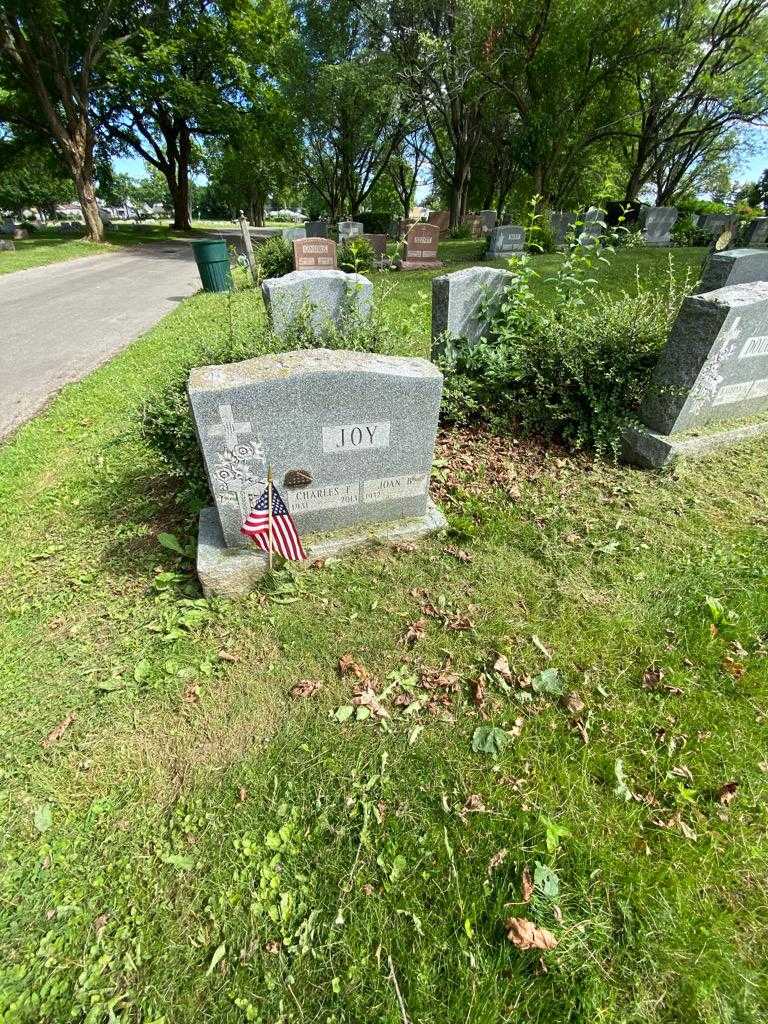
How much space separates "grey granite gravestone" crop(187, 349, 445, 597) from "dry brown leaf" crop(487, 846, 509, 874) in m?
1.90

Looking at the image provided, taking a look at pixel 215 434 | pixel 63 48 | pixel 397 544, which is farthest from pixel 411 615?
pixel 63 48

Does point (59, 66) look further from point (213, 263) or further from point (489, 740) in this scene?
point (489, 740)

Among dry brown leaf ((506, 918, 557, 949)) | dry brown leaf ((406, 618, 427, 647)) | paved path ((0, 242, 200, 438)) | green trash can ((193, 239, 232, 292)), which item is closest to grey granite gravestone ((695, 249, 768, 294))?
dry brown leaf ((406, 618, 427, 647))

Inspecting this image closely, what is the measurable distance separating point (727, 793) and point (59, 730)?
2999mm

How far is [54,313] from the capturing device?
33.4ft

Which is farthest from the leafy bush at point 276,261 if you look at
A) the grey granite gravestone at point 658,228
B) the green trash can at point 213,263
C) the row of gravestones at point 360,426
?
the grey granite gravestone at point 658,228

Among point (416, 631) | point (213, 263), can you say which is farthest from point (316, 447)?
point (213, 263)

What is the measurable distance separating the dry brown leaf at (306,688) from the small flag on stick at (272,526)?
2.66ft

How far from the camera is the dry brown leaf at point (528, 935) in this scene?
5.14 ft

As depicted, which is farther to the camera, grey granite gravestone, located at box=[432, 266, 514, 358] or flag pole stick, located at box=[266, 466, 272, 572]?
grey granite gravestone, located at box=[432, 266, 514, 358]

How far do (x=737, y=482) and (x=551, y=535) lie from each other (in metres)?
1.90

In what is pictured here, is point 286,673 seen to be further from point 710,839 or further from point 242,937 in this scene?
point 710,839

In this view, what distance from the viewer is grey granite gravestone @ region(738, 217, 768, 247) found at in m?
15.9

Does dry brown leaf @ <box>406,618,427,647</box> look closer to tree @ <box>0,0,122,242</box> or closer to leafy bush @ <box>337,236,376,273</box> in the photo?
leafy bush @ <box>337,236,376,273</box>
